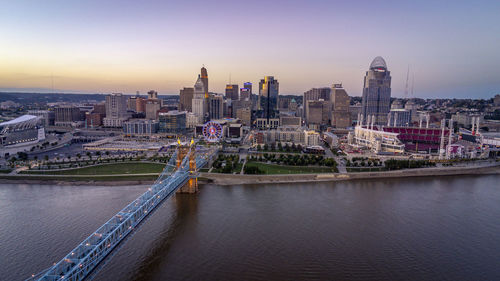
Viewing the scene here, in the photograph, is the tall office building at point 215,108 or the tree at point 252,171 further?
the tall office building at point 215,108

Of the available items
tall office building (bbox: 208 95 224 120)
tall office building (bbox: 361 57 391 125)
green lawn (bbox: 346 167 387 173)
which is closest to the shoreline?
green lawn (bbox: 346 167 387 173)

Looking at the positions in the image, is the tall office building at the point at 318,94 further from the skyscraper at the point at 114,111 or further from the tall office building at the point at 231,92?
the skyscraper at the point at 114,111

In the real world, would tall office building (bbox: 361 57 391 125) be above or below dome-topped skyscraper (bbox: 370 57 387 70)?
below

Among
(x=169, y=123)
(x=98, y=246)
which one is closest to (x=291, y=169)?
(x=98, y=246)

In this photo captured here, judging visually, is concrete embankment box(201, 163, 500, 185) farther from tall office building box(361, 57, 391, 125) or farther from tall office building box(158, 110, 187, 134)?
tall office building box(361, 57, 391, 125)

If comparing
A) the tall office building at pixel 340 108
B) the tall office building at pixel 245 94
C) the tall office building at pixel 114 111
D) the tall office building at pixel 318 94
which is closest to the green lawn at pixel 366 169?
the tall office building at pixel 340 108

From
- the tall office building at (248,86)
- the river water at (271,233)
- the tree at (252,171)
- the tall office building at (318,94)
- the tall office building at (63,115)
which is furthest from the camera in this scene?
the tall office building at (248,86)

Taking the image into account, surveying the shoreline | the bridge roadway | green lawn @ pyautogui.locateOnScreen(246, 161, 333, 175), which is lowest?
the shoreline

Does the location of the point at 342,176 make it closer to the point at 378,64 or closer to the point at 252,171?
the point at 252,171
